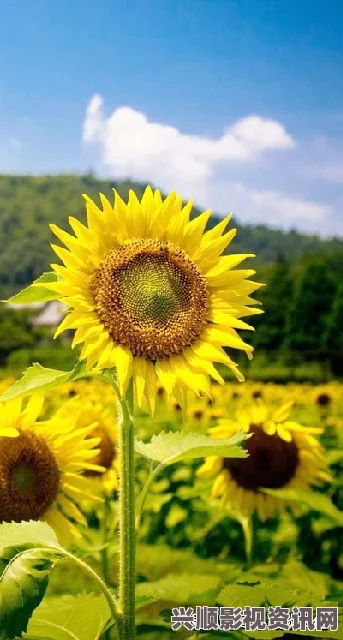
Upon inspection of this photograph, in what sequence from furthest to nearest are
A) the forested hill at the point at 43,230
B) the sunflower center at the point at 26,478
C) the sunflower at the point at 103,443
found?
the forested hill at the point at 43,230
the sunflower at the point at 103,443
the sunflower center at the point at 26,478

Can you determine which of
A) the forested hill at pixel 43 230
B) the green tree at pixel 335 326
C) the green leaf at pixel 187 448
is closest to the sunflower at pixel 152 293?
the green leaf at pixel 187 448

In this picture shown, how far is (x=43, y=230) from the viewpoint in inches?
5428

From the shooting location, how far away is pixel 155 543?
596 cm

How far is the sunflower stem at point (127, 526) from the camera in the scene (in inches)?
70.7

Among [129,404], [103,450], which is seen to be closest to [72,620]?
[129,404]

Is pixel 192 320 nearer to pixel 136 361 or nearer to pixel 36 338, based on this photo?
pixel 136 361

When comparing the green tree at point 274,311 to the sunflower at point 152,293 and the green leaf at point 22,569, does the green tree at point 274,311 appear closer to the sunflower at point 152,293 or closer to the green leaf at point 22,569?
the sunflower at point 152,293

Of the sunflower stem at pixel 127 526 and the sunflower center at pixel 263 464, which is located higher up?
the sunflower stem at pixel 127 526

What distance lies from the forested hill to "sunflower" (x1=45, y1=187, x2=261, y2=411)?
11653 cm

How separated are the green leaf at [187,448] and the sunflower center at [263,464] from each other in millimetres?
1406

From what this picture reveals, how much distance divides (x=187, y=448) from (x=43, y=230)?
13841 centimetres

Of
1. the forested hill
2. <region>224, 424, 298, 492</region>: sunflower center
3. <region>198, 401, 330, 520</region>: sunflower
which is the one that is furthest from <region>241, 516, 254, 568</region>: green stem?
the forested hill

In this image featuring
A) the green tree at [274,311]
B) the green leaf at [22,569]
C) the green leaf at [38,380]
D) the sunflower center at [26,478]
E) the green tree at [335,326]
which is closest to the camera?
the green leaf at [22,569]

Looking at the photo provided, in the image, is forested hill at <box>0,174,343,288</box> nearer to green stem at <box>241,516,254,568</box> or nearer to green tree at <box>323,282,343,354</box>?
green tree at <box>323,282,343,354</box>
